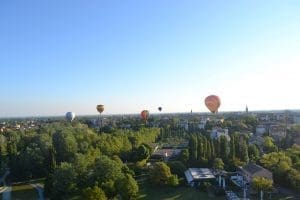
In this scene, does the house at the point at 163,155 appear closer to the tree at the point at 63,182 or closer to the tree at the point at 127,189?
the tree at the point at 63,182

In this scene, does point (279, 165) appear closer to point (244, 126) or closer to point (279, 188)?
point (279, 188)

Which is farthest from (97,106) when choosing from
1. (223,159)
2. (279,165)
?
(279,165)

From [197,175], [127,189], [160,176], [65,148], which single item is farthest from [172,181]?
[65,148]

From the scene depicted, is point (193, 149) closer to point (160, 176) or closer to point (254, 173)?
point (160, 176)

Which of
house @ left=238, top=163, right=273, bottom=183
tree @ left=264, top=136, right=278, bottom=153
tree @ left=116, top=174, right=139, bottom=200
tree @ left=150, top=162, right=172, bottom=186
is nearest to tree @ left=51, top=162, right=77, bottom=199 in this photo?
tree @ left=116, top=174, right=139, bottom=200

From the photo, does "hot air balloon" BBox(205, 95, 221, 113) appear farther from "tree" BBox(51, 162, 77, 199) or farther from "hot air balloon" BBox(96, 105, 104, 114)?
"hot air balloon" BBox(96, 105, 104, 114)

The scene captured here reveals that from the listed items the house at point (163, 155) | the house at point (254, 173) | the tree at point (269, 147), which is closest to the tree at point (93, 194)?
the house at point (254, 173)
